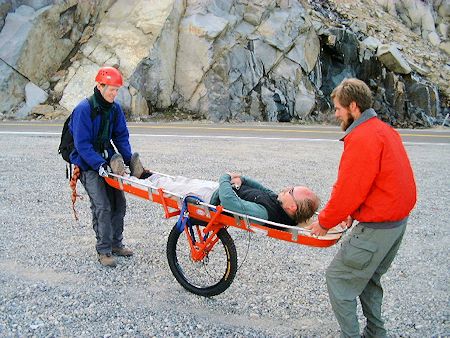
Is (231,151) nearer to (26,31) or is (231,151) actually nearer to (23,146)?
(23,146)

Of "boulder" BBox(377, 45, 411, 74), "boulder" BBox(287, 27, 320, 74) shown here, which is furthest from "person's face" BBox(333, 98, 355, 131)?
"boulder" BBox(377, 45, 411, 74)

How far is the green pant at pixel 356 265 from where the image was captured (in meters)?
3.47

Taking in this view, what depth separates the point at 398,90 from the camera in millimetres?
24391

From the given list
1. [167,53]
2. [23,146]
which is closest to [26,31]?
[167,53]

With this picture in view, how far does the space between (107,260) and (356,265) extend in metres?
3.06

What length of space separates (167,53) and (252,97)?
442cm

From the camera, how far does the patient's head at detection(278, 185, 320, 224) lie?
4309 mm

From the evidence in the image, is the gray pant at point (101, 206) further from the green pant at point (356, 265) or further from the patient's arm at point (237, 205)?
the green pant at point (356, 265)

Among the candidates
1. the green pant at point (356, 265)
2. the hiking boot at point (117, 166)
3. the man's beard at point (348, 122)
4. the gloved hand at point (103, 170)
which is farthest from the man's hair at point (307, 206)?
the gloved hand at point (103, 170)

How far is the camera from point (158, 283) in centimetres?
507

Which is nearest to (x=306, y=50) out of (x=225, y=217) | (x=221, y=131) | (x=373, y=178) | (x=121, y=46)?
(x=221, y=131)

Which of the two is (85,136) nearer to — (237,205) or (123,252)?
(123,252)

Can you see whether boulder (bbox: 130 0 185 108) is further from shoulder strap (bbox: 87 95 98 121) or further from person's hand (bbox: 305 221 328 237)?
person's hand (bbox: 305 221 328 237)

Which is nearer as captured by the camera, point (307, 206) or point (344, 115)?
point (344, 115)
